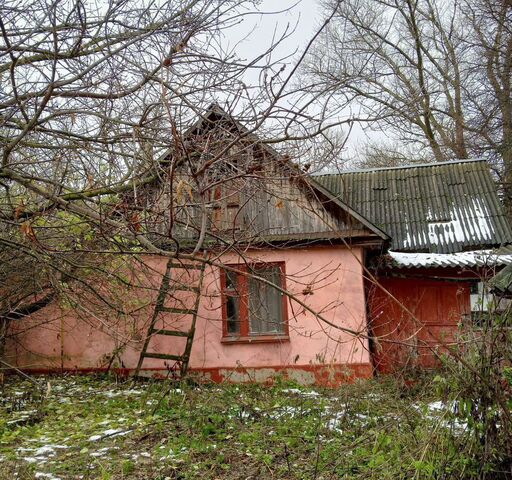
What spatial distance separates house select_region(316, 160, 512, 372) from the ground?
2.55 meters

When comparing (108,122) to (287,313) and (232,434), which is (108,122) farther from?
(287,313)

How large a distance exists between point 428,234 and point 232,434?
27.2 ft

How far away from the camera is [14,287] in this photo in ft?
25.7

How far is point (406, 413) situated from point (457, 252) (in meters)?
7.82

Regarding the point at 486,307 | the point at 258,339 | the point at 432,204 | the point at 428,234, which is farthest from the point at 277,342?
the point at 486,307

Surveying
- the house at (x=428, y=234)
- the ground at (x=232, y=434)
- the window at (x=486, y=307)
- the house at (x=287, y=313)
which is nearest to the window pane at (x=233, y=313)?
the house at (x=287, y=313)

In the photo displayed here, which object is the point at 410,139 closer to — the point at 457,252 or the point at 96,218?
the point at 457,252

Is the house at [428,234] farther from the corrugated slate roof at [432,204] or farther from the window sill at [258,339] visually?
the window sill at [258,339]

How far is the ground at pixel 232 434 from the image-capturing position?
188 inches

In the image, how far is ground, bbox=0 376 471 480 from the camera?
15.7 ft

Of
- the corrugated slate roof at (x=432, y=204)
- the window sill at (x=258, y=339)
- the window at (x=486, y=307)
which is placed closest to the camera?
the window at (x=486, y=307)

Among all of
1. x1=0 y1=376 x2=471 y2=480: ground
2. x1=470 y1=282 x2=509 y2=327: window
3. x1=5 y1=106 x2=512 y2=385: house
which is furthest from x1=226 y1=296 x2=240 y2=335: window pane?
x1=470 y1=282 x2=509 y2=327: window

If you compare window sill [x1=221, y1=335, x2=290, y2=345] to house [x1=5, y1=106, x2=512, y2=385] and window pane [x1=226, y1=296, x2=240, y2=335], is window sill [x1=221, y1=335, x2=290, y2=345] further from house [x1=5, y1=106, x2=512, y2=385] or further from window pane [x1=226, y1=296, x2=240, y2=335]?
window pane [x1=226, y1=296, x2=240, y2=335]

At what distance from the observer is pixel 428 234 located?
1302 cm
